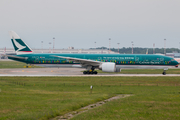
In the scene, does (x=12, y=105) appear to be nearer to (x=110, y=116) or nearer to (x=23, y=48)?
(x=110, y=116)

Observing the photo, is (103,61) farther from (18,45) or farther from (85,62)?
(18,45)

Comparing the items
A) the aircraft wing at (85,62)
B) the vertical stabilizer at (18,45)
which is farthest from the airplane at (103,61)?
the vertical stabilizer at (18,45)

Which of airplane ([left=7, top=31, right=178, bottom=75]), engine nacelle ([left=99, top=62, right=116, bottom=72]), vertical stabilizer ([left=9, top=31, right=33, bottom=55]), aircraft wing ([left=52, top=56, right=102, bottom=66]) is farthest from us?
vertical stabilizer ([left=9, top=31, right=33, bottom=55])

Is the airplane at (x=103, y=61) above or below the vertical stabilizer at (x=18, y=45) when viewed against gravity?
below

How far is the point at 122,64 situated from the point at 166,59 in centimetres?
900

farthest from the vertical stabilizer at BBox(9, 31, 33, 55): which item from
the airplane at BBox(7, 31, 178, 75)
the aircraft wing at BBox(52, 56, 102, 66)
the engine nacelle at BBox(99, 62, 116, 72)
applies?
the engine nacelle at BBox(99, 62, 116, 72)

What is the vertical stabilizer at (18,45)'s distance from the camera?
5525cm

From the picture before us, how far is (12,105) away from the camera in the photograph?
688 inches

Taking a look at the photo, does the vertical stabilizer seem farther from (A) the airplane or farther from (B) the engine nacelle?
(B) the engine nacelle

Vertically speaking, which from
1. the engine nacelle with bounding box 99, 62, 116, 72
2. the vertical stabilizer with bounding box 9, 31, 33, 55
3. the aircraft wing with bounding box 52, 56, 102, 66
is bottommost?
the engine nacelle with bounding box 99, 62, 116, 72

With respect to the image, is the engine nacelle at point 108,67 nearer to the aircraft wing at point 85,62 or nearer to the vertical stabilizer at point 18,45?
the aircraft wing at point 85,62

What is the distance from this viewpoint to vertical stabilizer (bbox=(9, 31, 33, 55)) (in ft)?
181

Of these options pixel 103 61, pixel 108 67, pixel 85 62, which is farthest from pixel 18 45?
pixel 108 67

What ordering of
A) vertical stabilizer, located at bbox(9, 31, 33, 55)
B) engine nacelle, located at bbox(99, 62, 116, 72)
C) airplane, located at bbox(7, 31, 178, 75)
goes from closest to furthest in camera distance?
engine nacelle, located at bbox(99, 62, 116, 72) < airplane, located at bbox(7, 31, 178, 75) < vertical stabilizer, located at bbox(9, 31, 33, 55)
